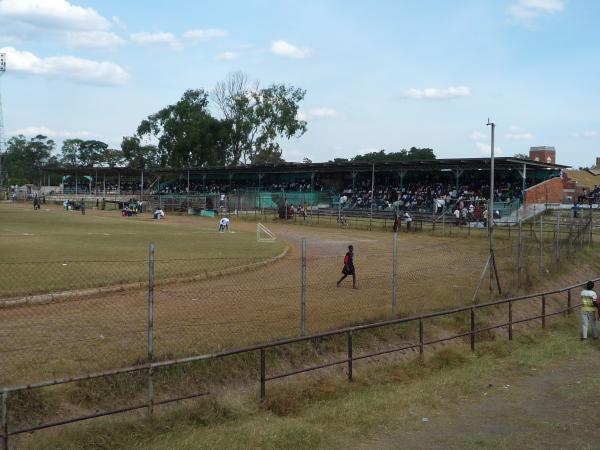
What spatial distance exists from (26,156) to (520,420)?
588 ft

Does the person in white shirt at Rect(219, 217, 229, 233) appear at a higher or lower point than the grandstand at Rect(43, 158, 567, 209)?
lower

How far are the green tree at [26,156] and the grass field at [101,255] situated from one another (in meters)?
140

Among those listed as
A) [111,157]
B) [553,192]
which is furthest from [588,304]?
[111,157]

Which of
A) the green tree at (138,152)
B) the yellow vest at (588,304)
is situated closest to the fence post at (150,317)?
the yellow vest at (588,304)

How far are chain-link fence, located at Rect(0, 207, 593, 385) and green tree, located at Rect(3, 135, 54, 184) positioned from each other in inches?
6129

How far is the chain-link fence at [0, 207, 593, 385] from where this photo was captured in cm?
1038

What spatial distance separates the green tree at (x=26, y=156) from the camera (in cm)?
16450

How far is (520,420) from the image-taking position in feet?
30.0

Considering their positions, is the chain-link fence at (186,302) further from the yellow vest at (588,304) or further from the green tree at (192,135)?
the green tree at (192,135)

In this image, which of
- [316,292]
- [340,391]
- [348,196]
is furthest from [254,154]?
[340,391]

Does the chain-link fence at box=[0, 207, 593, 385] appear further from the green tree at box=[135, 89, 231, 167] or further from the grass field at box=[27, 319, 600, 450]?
the green tree at box=[135, 89, 231, 167]

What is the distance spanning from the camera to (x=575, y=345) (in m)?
14.5

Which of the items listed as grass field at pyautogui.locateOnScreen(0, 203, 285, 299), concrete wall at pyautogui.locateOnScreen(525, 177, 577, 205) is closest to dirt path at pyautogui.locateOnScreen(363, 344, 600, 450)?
grass field at pyautogui.locateOnScreen(0, 203, 285, 299)

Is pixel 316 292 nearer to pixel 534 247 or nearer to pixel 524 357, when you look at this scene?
pixel 524 357
